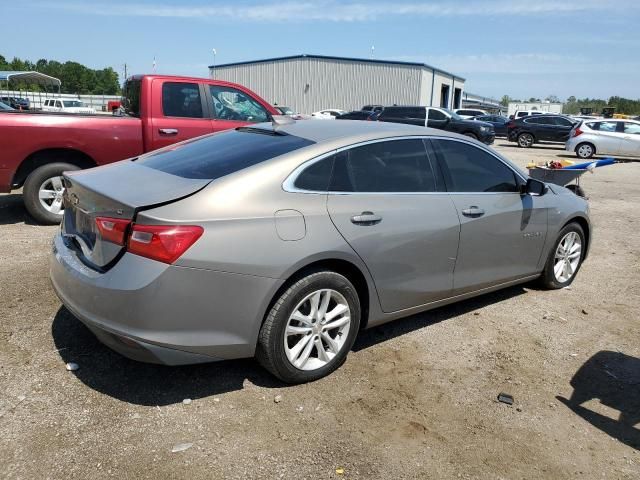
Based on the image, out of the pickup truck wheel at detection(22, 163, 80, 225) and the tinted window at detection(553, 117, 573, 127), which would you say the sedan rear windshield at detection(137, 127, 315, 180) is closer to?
the pickup truck wheel at detection(22, 163, 80, 225)

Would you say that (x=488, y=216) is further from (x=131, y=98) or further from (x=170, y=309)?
(x=131, y=98)

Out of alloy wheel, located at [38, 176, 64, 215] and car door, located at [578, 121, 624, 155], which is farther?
car door, located at [578, 121, 624, 155]

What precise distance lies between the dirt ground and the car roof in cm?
149

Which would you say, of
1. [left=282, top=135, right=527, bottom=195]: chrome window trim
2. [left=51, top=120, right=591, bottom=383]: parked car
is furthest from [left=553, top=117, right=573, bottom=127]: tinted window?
[left=51, top=120, right=591, bottom=383]: parked car

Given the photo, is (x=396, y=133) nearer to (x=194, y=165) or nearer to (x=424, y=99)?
(x=194, y=165)

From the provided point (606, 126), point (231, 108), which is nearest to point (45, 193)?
point (231, 108)

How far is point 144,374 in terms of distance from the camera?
11.0 ft

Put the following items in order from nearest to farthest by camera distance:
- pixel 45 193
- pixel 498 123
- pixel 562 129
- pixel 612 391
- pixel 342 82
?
pixel 612 391, pixel 45 193, pixel 562 129, pixel 498 123, pixel 342 82

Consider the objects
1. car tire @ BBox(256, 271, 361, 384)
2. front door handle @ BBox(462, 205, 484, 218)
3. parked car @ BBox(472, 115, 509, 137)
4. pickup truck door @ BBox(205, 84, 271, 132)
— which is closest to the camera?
car tire @ BBox(256, 271, 361, 384)

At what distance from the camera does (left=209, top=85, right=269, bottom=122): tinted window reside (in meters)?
7.49

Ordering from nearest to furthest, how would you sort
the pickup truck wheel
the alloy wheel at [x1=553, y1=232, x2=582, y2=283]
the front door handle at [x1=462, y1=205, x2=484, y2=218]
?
the front door handle at [x1=462, y1=205, x2=484, y2=218] < the alloy wheel at [x1=553, y1=232, x2=582, y2=283] < the pickup truck wheel

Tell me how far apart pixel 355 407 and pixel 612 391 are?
1730 mm

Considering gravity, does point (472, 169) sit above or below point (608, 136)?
below

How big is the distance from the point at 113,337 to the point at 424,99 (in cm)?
4554
